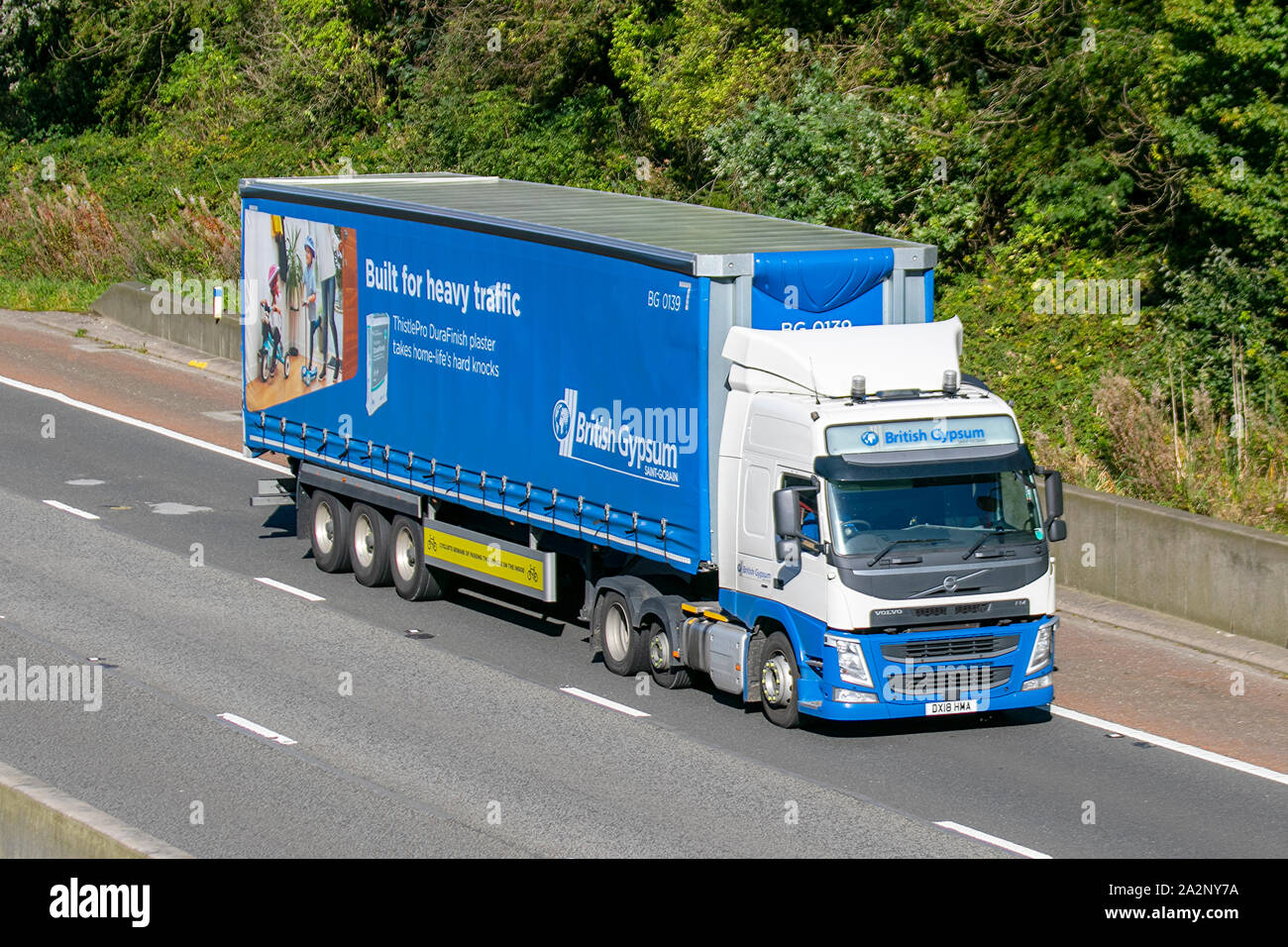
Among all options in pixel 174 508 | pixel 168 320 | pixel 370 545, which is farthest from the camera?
pixel 168 320

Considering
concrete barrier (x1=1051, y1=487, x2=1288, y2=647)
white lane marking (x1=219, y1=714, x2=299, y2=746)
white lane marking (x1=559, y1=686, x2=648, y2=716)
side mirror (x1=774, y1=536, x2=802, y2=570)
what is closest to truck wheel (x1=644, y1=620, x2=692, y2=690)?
white lane marking (x1=559, y1=686, x2=648, y2=716)

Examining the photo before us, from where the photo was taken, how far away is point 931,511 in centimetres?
1477

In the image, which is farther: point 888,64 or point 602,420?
point 888,64

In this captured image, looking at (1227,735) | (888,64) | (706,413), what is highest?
(888,64)

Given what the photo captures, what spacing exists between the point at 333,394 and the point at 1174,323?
967cm

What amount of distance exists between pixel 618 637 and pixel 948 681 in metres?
3.21

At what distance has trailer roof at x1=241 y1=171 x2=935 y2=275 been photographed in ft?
52.1

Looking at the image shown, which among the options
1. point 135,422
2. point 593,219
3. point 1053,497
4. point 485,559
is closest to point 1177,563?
point 1053,497

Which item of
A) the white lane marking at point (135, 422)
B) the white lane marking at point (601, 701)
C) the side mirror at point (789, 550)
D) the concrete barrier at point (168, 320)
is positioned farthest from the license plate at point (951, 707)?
the concrete barrier at point (168, 320)

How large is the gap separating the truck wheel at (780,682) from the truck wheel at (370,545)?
18.1 ft

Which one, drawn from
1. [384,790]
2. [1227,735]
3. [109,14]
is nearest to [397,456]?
[384,790]

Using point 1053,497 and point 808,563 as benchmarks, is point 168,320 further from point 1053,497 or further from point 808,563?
point 1053,497

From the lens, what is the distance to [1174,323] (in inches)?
904
